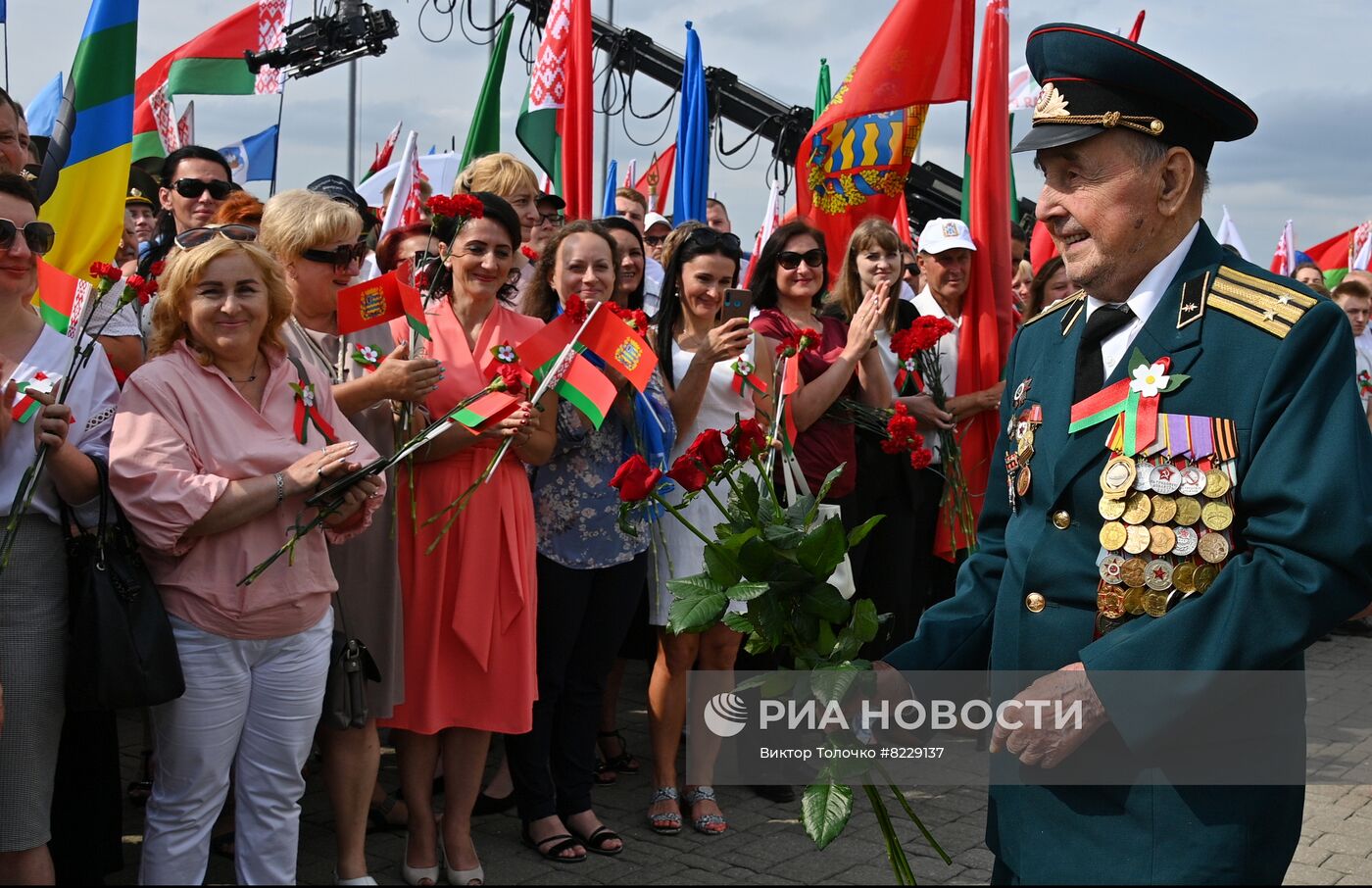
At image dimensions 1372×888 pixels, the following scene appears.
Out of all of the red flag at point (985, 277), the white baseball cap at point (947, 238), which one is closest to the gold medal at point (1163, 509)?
the red flag at point (985, 277)

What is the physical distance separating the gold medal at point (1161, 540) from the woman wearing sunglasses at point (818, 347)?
342cm

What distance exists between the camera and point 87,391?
12.2ft

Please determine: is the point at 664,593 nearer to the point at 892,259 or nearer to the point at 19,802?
the point at 892,259

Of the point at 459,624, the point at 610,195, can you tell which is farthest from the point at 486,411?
the point at 610,195

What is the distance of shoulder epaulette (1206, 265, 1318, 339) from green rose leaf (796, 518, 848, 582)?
74 centimetres

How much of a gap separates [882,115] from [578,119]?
199 centimetres

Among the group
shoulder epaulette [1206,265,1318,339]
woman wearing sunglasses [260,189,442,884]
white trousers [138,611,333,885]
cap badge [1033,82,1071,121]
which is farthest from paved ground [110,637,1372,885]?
cap badge [1033,82,1071,121]

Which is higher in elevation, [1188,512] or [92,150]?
[92,150]

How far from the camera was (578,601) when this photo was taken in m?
4.86

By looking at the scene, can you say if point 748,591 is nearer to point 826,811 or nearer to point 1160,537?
point 826,811

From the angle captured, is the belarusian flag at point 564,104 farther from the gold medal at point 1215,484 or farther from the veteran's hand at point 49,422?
the gold medal at point 1215,484

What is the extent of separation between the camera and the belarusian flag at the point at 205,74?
8.93 m

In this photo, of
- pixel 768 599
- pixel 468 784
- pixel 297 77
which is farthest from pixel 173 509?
pixel 297 77

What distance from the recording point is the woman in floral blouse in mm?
4777
